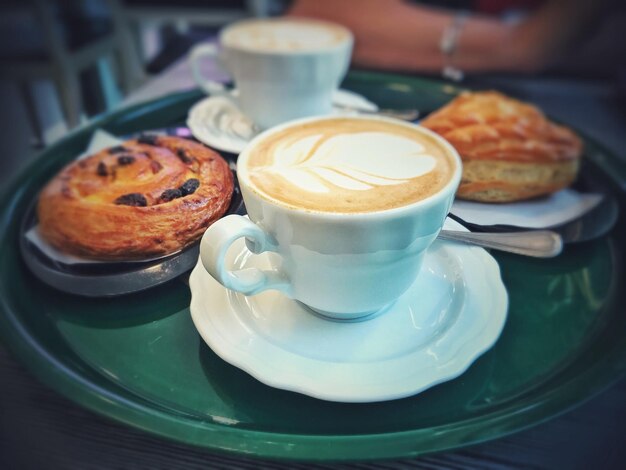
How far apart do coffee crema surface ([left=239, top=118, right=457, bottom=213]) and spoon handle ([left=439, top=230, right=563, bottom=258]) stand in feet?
0.33

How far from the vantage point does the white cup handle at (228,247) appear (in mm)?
365

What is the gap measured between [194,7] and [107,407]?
1887 mm

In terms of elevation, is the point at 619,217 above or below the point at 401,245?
below

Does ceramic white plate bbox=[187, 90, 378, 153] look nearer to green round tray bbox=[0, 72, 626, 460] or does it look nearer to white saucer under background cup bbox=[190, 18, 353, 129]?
white saucer under background cup bbox=[190, 18, 353, 129]

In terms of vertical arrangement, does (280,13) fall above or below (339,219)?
below

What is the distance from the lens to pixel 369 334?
43cm

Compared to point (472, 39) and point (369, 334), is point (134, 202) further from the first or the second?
point (472, 39)

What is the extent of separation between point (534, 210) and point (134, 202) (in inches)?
18.1

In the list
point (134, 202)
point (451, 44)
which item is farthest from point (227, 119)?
point (451, 44)

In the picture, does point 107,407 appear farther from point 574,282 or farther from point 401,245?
point 574,282

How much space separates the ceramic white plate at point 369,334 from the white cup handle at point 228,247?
41 millimetres

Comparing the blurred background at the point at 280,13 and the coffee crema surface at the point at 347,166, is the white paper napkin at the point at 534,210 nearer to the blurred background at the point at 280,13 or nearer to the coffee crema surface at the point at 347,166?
the coffee crema surface at the point at 347,166

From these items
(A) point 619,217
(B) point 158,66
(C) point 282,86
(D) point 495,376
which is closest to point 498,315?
(D) point 495,376

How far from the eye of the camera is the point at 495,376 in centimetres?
41
